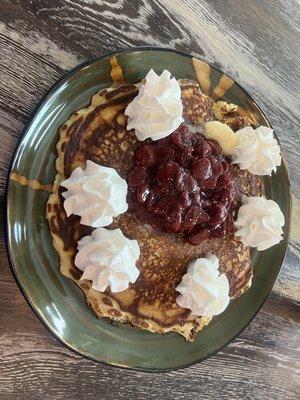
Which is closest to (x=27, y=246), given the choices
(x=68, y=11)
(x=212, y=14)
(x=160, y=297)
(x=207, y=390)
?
(x=160, y=297)

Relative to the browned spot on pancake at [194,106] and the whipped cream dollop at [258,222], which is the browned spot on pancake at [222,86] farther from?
the whipped cream dollop at [258,222]

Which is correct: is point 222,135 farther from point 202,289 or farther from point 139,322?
point 139,322

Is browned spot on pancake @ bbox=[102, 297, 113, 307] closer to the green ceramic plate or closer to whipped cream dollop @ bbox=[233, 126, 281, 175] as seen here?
the green ceramic plate

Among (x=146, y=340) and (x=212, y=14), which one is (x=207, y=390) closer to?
(x=146, y=340)

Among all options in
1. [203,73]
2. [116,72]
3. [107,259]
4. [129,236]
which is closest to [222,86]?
[203,73]

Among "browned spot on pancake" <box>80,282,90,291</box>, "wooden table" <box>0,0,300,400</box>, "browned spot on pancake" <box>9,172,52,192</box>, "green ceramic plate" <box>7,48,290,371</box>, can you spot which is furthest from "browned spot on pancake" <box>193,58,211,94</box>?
"browned spot on pancake" <box>80,282,90,291</box>
